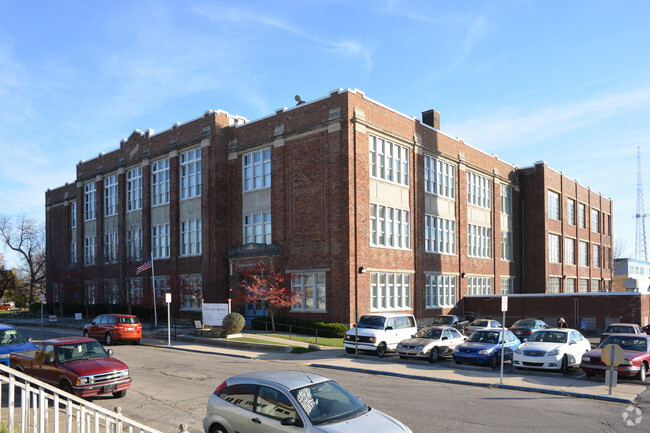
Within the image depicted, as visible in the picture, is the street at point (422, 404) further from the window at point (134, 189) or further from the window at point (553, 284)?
the window at point (553, 284)

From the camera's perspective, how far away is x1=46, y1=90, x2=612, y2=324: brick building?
32031mm

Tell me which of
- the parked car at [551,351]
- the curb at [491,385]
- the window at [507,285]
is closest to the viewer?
the curb at [491,385]

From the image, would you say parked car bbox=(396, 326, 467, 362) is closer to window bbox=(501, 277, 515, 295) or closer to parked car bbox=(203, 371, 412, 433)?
parked car bbox=(203, 371, 412, 433)

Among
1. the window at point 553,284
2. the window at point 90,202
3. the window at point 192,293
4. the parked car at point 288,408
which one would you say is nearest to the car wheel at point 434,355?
the parked car at point 288,408

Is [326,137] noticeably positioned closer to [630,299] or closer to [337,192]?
[337,192]

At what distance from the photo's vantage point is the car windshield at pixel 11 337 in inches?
675

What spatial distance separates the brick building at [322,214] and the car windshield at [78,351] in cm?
1738

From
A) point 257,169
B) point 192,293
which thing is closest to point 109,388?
point 192,293

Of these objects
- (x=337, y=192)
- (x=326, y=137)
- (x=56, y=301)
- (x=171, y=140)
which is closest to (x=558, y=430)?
(x=337, y=192)

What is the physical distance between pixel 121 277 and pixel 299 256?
56.2ft

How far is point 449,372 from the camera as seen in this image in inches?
756

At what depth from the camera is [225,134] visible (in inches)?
1526

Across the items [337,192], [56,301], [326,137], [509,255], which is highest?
[326,137]

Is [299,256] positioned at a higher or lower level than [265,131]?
lower
